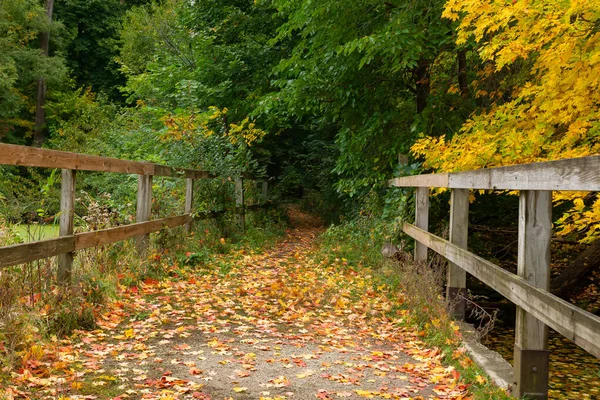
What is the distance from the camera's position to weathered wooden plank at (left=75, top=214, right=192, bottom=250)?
19.2 feet

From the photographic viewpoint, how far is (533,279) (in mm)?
3596

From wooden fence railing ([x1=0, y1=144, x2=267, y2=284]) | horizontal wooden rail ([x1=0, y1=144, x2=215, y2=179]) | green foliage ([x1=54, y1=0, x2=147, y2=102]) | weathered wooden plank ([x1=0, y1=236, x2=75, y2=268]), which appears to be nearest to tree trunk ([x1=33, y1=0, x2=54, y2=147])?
green foliage ([x1=54, y1=0, x2=147, y2=102])

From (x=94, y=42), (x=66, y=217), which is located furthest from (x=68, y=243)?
(x=94, y=42)

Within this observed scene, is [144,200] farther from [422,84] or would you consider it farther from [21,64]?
[21,64]

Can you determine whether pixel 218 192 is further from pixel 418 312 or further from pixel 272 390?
pixel 272 390

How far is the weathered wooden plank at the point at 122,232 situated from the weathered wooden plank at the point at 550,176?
3.82m

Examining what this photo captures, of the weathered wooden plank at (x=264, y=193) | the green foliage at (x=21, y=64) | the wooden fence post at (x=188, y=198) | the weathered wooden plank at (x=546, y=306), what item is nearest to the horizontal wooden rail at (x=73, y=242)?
the wooden fence post at (x=188, y=198)

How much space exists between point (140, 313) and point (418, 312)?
9.53 ft

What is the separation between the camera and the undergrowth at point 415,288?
4.56 metres

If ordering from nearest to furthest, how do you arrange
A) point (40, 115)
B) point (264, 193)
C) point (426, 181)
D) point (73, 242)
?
1. point (73, 242)
2. point (426, 181)
3. point (264, 193)
4. point (40, 115)

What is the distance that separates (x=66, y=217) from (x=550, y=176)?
168 inches

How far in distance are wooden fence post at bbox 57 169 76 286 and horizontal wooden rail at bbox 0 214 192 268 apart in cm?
8

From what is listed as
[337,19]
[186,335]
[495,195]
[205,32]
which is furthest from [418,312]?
[205,32]

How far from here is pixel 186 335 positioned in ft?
17.6
